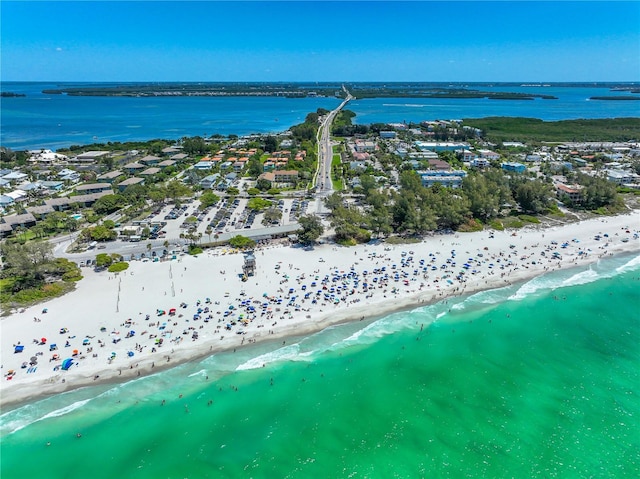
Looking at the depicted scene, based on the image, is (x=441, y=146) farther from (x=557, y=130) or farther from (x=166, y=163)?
(x=166, y=163)

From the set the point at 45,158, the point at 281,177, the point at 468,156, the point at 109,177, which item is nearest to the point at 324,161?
the point at 281,177

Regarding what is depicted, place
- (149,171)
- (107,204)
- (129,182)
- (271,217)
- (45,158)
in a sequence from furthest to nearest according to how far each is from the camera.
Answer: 1. (45,158)
2. (149,171)
3. (129,182)
4. (107,204)
5. (271,217)

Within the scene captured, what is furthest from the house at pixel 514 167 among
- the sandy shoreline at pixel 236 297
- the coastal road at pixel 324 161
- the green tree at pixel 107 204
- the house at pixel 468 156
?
the green tree at pixel 107 204

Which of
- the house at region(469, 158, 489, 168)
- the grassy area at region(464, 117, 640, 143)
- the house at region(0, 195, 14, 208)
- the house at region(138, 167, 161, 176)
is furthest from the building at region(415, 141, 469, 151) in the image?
the house at region(0, 195, 14, 208)

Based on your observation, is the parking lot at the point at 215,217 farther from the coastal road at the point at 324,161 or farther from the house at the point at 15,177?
the house at the point at 15,177

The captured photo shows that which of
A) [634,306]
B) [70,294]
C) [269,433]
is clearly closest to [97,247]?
[70,294]

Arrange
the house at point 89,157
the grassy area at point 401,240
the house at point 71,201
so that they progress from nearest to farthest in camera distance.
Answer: the grassy area at point 401,240 < the house at point 71,201 < the house at point 89,157
